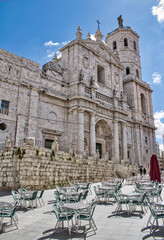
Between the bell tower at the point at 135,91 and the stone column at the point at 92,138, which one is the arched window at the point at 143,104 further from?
the stone column at the point at 92,138

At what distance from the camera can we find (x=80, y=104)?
2036cm

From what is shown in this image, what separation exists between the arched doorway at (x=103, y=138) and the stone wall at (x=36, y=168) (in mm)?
9227

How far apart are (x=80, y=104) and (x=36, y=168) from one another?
33.7 ft

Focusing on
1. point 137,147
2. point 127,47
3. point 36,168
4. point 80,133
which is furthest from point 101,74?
point 36,168

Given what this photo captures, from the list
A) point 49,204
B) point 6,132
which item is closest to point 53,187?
point 49,204

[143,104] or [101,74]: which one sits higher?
[101,74]

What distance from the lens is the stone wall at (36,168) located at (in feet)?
36.3

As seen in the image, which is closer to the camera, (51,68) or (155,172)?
(155,172)

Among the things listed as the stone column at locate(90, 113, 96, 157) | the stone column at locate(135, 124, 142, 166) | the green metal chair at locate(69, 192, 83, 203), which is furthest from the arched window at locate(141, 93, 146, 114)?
the green metal chair at locate(69, 192, 83, 203)

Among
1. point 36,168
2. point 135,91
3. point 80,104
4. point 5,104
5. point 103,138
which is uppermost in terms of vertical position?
point 135,91

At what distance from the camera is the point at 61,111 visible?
2059cm

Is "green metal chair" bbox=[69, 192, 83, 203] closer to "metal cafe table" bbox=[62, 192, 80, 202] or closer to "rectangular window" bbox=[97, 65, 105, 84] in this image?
"metal cafe table" bbox=[62, 192, 80, 202]

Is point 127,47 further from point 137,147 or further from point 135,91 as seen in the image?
point 137,147

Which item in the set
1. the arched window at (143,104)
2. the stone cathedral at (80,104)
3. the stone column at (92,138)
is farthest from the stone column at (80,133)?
the arched window at (143,104)
